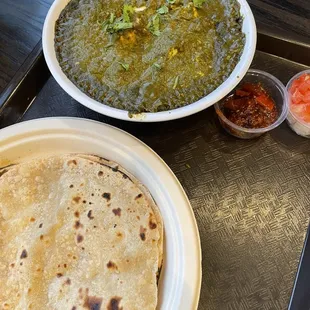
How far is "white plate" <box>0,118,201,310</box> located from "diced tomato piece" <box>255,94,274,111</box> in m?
0.54

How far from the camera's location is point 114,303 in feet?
4.80

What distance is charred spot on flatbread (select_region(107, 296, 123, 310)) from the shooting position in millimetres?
1455

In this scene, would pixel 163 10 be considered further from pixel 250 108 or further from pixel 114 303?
pixel 114 303

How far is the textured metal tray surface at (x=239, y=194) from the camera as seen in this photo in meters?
1.61

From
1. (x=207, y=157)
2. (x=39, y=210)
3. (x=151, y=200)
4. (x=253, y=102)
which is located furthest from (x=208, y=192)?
(x=39, y=210)

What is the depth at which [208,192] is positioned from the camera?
1774 millimetres

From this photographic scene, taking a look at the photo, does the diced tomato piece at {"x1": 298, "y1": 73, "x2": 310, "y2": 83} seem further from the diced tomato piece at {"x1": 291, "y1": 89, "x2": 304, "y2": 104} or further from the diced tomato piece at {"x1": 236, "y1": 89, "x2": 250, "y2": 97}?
the diced tomato piece at {"x1": 236, "y1": 89, "x2": 250, "y2": 97}

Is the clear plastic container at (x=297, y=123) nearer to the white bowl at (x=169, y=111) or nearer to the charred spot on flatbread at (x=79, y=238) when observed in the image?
the white bowl at (x=169, y=111)

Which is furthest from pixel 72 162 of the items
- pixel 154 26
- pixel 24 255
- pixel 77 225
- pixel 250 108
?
pixel 250 108

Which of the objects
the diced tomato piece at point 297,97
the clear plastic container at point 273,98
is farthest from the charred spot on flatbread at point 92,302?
the diced tomato piece at point 297,97

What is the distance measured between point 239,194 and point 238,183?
5 cm

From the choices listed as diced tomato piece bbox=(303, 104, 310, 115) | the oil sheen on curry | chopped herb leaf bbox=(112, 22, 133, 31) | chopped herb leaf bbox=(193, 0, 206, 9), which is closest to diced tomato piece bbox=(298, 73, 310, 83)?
diced tomato piece bbox=(303, 104, 310, 115)

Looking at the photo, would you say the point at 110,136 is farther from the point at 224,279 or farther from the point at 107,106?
the point at 224,279

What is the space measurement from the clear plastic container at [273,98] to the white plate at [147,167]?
0.38 metres
